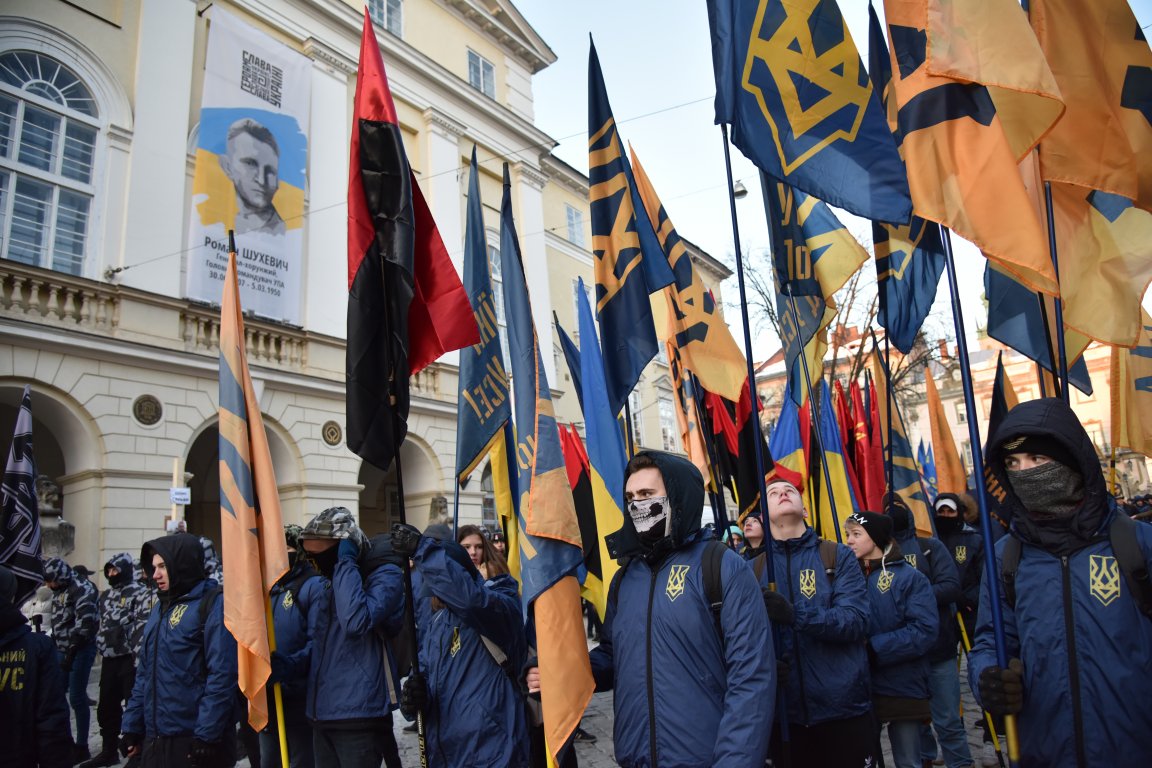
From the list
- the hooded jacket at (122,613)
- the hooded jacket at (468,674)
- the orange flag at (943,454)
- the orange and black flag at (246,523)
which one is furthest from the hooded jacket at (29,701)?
the orange flag at (943,454)

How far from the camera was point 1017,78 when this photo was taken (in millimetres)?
2920

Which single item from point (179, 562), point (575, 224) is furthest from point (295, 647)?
point (575, 224)

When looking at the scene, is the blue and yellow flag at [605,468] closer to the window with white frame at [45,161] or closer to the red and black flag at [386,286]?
the red and black flag at [386,286]

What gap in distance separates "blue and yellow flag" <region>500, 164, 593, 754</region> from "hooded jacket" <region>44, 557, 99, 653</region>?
6098 millimetres

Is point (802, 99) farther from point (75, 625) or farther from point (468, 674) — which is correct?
point (75, 625)

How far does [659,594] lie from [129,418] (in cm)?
1201

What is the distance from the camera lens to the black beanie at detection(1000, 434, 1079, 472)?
8.44ft

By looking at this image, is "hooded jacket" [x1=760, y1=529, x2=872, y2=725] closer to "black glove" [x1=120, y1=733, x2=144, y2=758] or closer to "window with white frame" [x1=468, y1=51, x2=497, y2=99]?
"black glove" [x1=120, y1=733, x2=144, y2=758]

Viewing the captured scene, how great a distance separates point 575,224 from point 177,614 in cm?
2403

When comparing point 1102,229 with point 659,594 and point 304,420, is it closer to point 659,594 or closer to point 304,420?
point 659,594

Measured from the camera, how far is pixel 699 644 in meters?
2.68

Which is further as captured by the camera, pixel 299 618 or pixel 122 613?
pixel 122 613

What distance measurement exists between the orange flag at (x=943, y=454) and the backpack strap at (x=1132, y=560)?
6.82 m

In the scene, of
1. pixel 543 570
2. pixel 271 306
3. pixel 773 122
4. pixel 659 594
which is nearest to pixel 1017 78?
pixel 773 122
